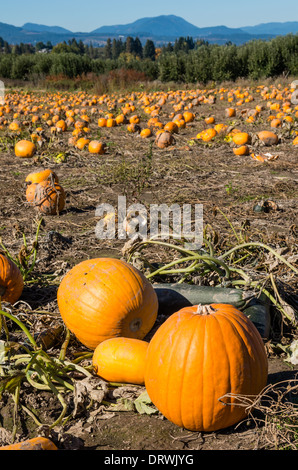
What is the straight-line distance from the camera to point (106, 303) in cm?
304

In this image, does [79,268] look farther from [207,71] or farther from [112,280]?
[207,71]

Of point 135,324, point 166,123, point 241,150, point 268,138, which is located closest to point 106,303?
point 135,324

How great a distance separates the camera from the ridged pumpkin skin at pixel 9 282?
12.2 feet

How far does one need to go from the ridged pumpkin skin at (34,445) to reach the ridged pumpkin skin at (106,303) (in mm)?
990

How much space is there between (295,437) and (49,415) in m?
1.33

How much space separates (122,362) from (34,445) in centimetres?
82

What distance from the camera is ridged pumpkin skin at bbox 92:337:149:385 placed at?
2.75 meters

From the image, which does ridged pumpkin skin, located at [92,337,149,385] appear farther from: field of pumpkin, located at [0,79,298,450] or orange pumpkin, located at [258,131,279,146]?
orange pumpkin, located at [258,131,279,146]

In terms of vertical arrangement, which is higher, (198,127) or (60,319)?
A: (198,127)

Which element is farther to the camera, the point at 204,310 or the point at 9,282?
the point at 9,282

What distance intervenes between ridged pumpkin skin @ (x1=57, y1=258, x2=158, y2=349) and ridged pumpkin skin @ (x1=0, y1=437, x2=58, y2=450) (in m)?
0.99

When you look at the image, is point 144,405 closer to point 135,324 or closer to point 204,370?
point 204,370
